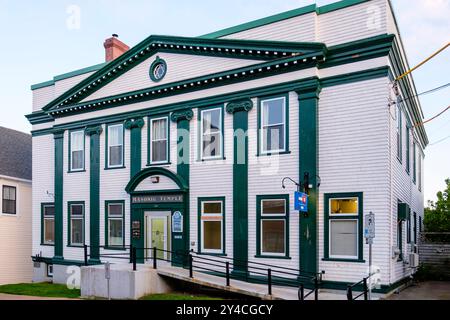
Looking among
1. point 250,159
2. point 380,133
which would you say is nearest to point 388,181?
point 380,133

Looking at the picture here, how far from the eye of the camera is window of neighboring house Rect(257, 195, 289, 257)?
51.2ft

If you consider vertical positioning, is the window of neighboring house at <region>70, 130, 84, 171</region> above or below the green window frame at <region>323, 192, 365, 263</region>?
above

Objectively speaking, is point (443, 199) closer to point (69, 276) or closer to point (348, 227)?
point (348, 227)

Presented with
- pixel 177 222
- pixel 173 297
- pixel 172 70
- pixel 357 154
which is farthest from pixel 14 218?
pixel 357 154

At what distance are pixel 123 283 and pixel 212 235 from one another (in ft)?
12.8

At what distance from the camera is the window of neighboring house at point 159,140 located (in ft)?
62.2

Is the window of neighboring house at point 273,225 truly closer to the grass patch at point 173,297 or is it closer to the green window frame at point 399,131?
the grass patch at point 173,297

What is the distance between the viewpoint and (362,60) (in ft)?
48.0

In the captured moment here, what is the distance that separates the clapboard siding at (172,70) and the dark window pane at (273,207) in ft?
17.1

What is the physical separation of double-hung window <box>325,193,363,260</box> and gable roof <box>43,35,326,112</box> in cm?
512

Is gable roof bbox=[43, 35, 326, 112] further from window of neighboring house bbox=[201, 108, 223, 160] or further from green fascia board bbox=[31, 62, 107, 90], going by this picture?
window of neighboring house bbox=[201, 108, 223, 160]

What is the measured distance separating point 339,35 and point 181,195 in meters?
8.52

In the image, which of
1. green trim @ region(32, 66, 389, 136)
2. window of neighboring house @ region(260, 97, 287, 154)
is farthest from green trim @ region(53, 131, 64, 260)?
window of neighboring house @ region(260, 97, 287, 154)

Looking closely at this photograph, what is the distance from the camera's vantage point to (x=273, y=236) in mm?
15883
